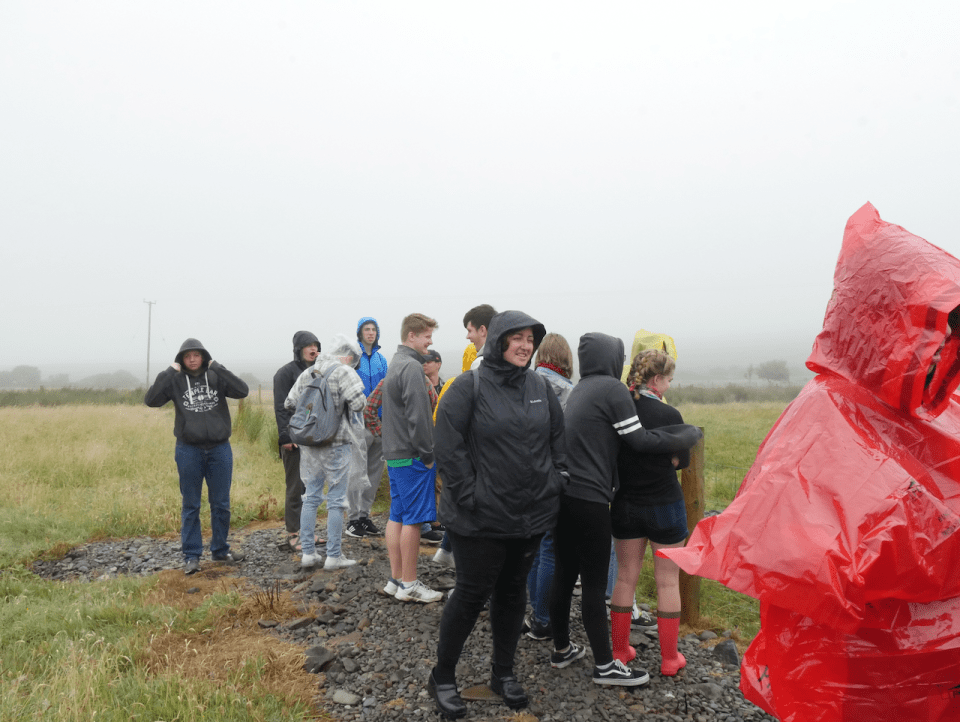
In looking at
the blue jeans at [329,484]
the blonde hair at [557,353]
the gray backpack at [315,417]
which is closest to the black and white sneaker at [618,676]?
the blonde hair at [557,353]

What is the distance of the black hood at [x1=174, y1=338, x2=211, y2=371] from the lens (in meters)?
5.41

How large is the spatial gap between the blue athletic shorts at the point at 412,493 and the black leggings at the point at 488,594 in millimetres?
1232

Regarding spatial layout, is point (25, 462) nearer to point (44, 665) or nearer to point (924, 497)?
point (44, 665)

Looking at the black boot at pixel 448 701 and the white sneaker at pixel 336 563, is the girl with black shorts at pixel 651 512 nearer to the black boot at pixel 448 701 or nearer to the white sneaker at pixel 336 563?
the black boot at pixel 448 701

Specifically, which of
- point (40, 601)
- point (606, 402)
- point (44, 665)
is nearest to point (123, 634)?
point (44, 665)

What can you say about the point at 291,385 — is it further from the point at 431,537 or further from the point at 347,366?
the point at 431,537

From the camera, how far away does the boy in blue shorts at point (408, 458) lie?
4320 mm

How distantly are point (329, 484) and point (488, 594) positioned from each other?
8.39 feet

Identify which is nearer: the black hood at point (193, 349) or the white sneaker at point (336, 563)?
the white sneaker at point (336, 563)

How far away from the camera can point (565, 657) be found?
139 inches

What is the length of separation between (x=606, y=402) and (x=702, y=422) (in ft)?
63.0

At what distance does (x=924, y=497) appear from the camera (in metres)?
→ 1.68

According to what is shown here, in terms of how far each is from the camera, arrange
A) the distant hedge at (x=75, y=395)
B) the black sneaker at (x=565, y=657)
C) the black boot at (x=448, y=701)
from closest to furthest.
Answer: the black boot at (x=448, y=701) → the black sneaker at (x=565, y=657) → the distant hedge at (x=75, y=395)

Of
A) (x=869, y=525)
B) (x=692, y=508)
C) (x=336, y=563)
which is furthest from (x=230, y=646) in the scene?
(x=869, y=525)
